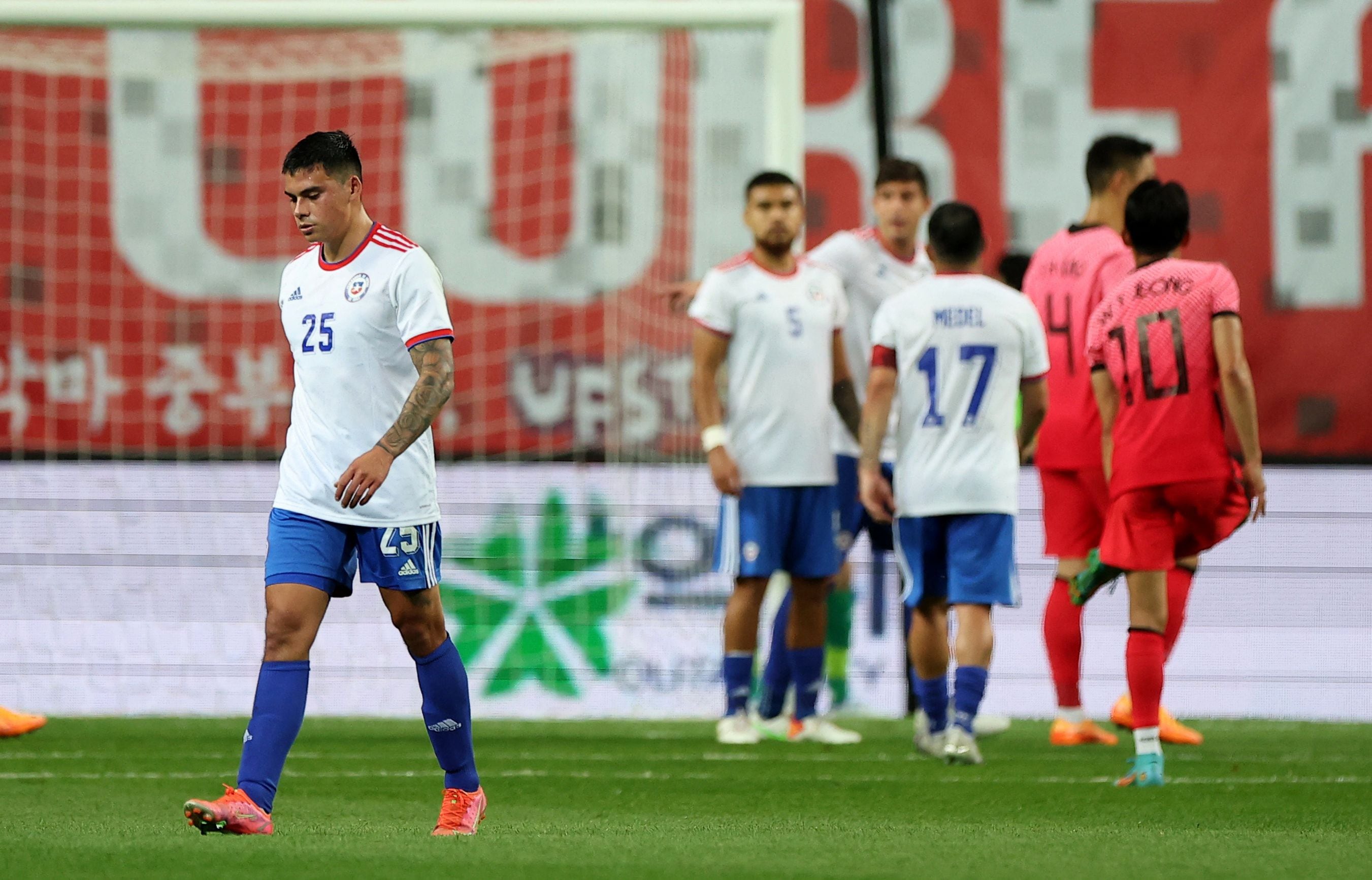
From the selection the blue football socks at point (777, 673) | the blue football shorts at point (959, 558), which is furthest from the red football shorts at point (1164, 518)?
the blue football socks at point (777, 673)

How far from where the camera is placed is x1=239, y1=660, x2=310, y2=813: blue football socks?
14.1 ft

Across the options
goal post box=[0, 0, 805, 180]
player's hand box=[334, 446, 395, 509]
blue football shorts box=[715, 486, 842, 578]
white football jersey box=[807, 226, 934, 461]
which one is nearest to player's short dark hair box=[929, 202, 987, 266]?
white football jersey box=[807, 226, 934, 461]

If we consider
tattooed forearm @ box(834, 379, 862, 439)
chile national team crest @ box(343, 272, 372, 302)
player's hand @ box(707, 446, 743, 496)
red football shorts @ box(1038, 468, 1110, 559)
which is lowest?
red football shorts @ box(1038, 468, 1110, 559)

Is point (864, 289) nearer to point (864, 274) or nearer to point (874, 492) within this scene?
point (864, 274)

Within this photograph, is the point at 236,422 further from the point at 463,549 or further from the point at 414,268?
the point at 414,268

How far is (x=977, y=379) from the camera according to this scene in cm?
648

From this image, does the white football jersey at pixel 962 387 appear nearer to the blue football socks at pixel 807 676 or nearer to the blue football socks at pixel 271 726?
the blue football socks at pixel 807 676

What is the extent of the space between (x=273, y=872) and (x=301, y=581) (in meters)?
0.86

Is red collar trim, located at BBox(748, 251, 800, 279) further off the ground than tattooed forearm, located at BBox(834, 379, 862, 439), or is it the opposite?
red collar trim, located at BBox(748, 251, 800, 279)

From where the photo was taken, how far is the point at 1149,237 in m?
5.81

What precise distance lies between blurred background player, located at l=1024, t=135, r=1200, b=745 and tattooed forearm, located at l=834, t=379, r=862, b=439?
659 mm

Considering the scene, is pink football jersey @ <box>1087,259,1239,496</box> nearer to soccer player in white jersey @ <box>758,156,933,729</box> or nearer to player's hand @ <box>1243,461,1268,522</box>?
player's hand @ <box>1243,461,1268,522</box>

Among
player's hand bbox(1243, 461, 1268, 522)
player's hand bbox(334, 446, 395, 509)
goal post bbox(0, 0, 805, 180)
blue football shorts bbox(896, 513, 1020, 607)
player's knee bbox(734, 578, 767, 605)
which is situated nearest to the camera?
player's hand bbox(334, 446, 395, 509)

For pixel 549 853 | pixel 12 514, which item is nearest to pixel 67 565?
pixel 12 514
